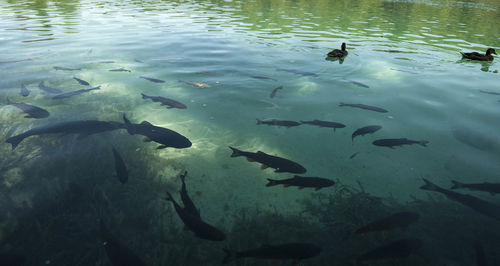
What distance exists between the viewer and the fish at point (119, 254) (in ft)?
10.4

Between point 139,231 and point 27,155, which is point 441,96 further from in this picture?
point 27,155

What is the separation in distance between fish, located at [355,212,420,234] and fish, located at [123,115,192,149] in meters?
3.80

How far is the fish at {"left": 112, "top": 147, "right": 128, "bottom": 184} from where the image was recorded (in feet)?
15.1

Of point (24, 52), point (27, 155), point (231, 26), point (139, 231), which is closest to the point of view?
point (139, 231)

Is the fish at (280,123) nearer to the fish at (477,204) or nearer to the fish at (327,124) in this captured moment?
the fish at (327,124)

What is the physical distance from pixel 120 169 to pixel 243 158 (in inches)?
97.7

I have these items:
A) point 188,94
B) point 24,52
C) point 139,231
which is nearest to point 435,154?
point 139,231

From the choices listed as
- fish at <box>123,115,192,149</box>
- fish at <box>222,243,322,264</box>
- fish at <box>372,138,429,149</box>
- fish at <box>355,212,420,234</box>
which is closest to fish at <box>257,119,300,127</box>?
fish at <box>372,138,429,149</box>

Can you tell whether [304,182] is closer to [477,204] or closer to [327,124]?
[327,124]

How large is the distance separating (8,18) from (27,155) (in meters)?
28.5

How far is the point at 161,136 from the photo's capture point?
219 inches

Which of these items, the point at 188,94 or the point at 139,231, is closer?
the point at 139,231

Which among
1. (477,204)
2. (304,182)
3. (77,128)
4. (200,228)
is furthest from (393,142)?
(77,128)

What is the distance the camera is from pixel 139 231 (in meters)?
3.76
